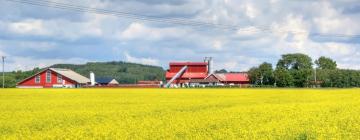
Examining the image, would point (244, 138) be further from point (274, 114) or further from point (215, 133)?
point (274, 114)

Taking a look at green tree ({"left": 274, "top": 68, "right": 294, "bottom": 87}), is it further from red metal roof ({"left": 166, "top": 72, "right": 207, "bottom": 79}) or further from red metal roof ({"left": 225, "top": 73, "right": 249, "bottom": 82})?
red metal roof ({"left": 166, "top": 72, "right": 207, "bottom": 79})

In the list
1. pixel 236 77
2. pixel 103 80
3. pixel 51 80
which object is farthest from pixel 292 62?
pixel 51 80

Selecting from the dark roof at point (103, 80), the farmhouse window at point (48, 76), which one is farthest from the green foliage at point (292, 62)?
the farmhouse window at point (48, 76)

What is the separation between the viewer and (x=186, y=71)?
169m

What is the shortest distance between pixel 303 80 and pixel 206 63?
107 feet

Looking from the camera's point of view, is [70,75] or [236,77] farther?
[236,77]

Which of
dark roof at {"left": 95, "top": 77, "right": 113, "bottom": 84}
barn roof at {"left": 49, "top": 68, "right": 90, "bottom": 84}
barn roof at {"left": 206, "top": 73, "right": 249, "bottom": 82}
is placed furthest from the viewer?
dark roof at {"left": 95, "top": 77, "right": 113, "bottom": 84}

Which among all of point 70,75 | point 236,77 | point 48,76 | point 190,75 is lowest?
point 236,77

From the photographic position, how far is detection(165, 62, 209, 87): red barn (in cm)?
16538

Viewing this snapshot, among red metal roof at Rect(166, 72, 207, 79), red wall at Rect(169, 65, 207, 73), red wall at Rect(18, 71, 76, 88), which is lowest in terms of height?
red wall at Rect(18, 71, 76, 88)

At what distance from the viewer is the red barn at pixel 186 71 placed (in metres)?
165

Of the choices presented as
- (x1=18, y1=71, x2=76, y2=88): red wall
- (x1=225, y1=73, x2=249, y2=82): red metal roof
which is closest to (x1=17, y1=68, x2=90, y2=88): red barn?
(x1=18, y1=71, x2=76, y2=88): red wall

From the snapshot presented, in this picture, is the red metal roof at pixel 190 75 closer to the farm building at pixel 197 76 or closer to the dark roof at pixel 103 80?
the farm building at pixel 197 76

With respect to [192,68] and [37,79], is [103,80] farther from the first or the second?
[37,79]
